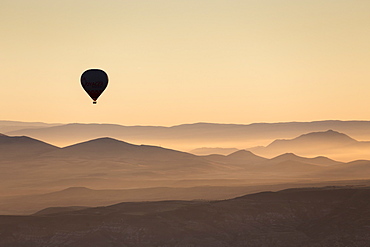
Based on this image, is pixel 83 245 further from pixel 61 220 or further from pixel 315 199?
pixel 315 199

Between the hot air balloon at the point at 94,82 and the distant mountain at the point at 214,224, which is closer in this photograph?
the hot air balloon at the point at 94,82

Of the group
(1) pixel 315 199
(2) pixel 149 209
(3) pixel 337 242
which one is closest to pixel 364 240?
(3) pixel 337 242

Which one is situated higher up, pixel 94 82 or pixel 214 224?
pixel 94 82

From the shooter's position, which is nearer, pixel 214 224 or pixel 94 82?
pixel 94 82

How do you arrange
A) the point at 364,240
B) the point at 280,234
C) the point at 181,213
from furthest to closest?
the point at 181,213 < the point at 280,234 < the point at 364,240
